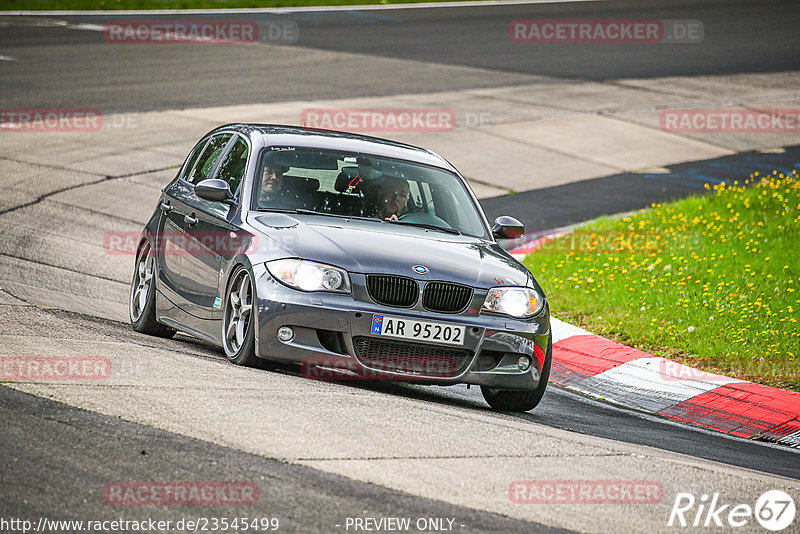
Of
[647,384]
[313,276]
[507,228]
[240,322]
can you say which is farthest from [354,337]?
[647,384]

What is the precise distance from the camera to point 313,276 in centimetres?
746

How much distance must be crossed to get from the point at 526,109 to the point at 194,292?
1615 cm

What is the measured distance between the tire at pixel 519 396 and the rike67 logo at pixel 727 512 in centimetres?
234

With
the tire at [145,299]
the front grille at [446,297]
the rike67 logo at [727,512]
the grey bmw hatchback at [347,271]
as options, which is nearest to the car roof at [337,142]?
the grey bmw hatchback at [347,271]

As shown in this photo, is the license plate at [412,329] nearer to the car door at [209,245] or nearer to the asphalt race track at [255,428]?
the asphalt race track at [255,428]

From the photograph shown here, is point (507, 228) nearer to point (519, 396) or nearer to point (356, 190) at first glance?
point (356, 190)

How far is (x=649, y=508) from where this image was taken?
545 cm

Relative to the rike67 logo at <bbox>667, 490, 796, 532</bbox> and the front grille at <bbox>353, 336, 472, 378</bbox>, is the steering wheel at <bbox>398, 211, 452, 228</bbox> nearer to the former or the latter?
the front grille at <bbox>353, 336, 472, 378</bbox>

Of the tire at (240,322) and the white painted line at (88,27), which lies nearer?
the tire at (240,322)

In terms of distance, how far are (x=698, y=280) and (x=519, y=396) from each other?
4.76 metres

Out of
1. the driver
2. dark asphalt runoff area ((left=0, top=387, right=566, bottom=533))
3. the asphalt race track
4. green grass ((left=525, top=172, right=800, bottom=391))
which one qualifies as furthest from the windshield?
dark asphalt runoff area ((left=0, top=387, right=566, bottom=533))

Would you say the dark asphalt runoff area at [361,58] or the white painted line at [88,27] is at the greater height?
the white painted line at [88,27]

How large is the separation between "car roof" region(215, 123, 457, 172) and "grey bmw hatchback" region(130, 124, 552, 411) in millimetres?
23

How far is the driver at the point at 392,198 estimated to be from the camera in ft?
28.1
